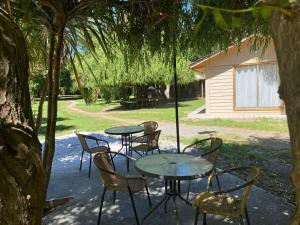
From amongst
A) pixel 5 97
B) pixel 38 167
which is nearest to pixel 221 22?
pixel 5 97

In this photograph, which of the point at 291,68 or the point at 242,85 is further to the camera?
the point at 242,85

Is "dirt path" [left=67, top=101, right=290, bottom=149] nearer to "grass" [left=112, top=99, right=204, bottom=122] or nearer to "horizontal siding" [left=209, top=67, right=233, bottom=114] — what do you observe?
"horizontal siding" [left=209, top=67, right=233, bottom=114]

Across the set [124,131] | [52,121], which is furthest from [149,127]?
[52,121]

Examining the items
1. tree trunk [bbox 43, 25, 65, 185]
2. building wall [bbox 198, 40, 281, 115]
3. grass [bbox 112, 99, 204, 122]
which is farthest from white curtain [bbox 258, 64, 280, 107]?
tree trunk [bbox 43, 25, 65, 185]

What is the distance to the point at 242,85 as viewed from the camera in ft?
50.5

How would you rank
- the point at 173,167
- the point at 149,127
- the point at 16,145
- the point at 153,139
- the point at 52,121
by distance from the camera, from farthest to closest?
the point at 149,127, the point at 153,139, the point at 173,167, the point at 52,121, the point at 16,145

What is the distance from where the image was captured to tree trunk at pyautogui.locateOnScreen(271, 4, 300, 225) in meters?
0.99

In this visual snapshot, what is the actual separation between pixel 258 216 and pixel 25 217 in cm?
353

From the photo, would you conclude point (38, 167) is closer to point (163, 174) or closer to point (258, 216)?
point (163, 174)

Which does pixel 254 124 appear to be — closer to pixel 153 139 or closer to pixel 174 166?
pixel 153 139

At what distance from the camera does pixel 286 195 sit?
194 inches

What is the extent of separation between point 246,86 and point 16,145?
15056 mm

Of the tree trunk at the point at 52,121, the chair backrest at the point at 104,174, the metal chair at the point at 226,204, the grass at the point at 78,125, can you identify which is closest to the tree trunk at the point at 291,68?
the metal chair at the point at 226,204

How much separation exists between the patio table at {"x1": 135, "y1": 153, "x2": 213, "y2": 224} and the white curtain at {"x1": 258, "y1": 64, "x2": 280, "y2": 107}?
11946 millimetres
